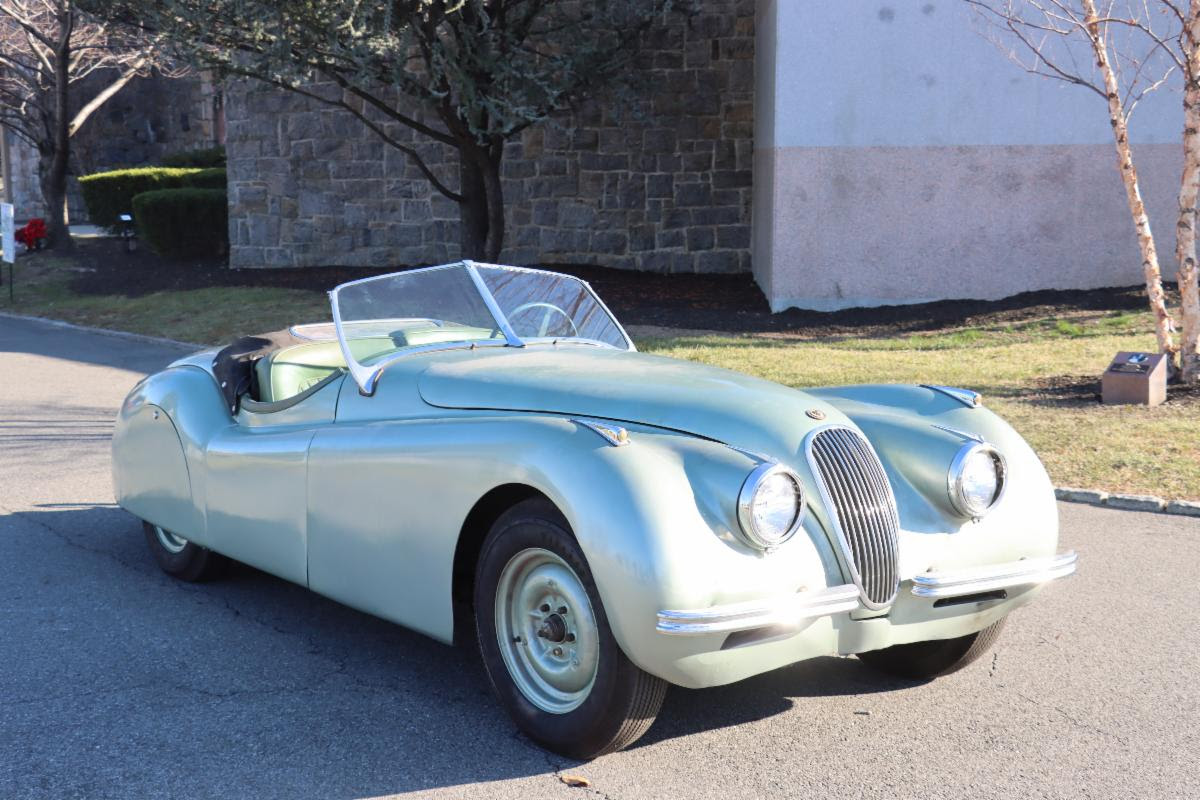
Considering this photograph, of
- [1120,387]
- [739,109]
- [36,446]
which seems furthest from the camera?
[739,109]

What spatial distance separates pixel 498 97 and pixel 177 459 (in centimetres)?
1100

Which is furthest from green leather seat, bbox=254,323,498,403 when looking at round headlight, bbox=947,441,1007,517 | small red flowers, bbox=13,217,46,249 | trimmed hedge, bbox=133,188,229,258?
small red flowers, bbox=13,217,46,249

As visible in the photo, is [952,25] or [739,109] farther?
[739,109]

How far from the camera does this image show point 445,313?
5.34m

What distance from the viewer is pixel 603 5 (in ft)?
54.4

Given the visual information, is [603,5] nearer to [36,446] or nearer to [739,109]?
[739,109]

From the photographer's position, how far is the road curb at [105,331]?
50.1 feet

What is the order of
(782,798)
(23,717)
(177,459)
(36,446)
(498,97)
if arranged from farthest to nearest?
(498,97)
(36,446)
(177,459)
(23,717)
(782,798)

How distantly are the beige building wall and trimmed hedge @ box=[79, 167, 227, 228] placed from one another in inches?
633

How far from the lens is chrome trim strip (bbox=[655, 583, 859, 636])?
140 inches

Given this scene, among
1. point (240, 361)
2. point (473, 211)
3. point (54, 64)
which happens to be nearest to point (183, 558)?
point (240, 361)

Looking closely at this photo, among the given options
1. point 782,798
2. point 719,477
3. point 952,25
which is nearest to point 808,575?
point 719,477

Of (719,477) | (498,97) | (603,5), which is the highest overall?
(603,5)

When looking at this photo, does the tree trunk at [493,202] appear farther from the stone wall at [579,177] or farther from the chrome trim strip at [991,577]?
the chrome trim strip at [991,577]
